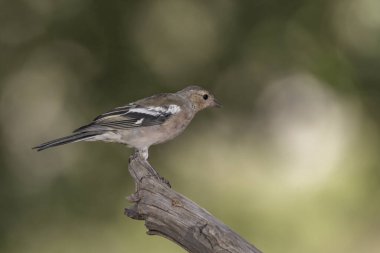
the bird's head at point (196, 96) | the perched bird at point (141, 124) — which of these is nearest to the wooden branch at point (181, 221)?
the perched bird at point (141, 124)

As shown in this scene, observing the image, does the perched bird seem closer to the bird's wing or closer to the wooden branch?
the bird's wing

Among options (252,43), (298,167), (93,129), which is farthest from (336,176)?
(93,129)

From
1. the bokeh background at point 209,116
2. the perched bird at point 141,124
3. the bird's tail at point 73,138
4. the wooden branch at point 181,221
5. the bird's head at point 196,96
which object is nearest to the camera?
the wooden branch at point 181,221

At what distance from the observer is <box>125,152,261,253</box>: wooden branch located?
496cm

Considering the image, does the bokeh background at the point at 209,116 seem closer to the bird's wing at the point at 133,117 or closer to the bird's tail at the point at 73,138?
the bird's wing at the point at 133,117

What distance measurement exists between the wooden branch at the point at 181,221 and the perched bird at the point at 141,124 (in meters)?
0.93

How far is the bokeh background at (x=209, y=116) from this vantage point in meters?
8.74

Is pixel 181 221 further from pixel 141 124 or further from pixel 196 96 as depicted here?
pixel 196 96

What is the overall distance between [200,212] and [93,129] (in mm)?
1519

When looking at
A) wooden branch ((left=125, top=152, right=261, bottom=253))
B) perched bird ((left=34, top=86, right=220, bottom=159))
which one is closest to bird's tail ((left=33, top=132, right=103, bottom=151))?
perched bird ((left=34, top=86, right=220, bottom=159))

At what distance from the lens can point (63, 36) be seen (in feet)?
29.1

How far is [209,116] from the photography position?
30.3 feet

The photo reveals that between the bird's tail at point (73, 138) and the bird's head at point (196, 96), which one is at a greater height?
the bird's head at point (196, 96)

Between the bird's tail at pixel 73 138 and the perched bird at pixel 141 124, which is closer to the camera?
the bird's tail at pixel 73 138
